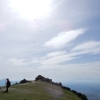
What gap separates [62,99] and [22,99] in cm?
1001

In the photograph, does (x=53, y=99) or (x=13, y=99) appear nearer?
(x=13, y=99)

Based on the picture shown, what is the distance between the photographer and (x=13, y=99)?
119 feet

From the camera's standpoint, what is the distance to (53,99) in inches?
1548

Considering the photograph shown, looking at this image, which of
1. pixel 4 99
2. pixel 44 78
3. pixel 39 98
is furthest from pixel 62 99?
pixel 44 78

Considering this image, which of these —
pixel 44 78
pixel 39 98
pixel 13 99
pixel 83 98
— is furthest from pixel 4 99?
pixel 44 78

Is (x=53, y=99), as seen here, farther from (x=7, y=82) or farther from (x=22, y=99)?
(x=7, y=82)

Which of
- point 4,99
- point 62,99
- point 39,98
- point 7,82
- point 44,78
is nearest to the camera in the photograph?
point 4,99

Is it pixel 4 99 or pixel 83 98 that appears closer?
pixel 4 99

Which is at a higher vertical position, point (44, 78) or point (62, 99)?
point (44, 78)

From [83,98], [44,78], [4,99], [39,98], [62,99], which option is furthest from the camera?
[44,78]

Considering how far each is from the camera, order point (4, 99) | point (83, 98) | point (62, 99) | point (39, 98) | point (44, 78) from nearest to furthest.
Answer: point (4, 99), point (39, 98), point (62, 99), point (83, 98), point (44, 78)

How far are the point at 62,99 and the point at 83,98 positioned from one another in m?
25.3

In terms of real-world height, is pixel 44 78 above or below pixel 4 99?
above

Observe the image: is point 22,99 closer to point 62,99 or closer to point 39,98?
point 39,98
